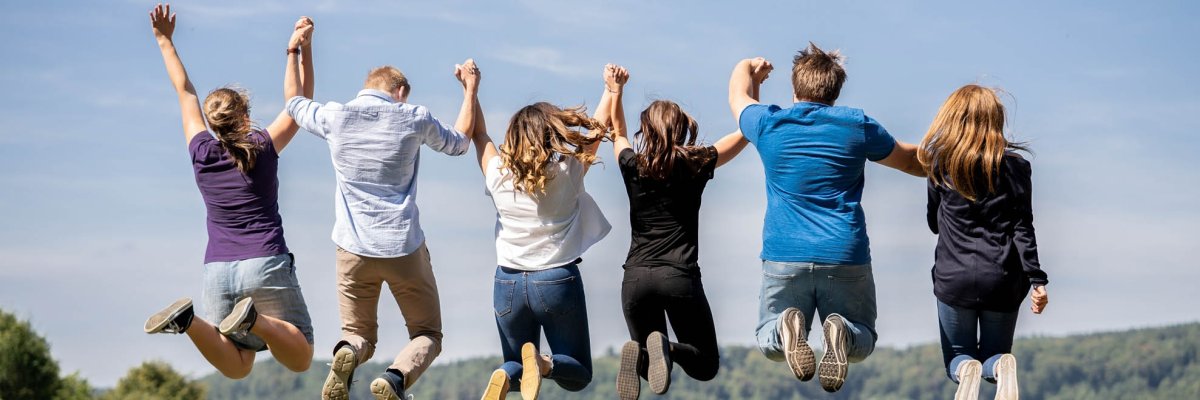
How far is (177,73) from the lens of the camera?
11.5m

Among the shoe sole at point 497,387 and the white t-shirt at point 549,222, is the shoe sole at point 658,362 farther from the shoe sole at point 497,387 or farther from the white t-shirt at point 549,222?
the shoe sole at point 497,387

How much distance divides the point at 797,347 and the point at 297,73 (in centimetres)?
445

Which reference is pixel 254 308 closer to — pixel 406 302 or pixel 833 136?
pixel 406 302

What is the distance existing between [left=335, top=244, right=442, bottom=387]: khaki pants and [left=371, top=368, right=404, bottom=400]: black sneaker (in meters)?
0.13

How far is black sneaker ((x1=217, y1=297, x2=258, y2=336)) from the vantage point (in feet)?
34.5

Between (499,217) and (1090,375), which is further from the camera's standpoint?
(1090,375)

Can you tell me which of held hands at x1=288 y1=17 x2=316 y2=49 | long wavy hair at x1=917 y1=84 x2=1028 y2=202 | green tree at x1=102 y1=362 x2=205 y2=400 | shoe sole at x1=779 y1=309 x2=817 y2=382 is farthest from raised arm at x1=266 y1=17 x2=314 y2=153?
green tree at x1=102 y1=362 x2=205 y2=400

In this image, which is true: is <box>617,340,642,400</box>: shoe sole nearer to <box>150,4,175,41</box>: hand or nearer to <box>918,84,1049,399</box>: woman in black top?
<box>918,84,1049,399</box>: woman in black top

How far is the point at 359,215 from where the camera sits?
1097 cm

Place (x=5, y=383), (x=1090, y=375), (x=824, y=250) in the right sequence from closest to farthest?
(x=824, y=250)
(x=5, y=383)
(x=1090, y=375)

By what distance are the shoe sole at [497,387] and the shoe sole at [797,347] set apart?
2.02 metres

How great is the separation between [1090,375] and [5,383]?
14043cm

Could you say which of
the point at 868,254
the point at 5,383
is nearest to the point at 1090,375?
the point at 5,383

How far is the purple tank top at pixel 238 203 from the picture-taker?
1088 cm
